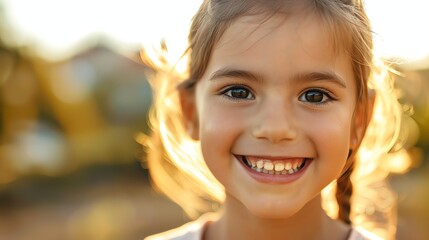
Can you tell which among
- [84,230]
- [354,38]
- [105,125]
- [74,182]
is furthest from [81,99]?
[354,38]

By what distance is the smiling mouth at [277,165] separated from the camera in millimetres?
2355

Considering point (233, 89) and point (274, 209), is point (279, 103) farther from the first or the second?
point (274, 209)

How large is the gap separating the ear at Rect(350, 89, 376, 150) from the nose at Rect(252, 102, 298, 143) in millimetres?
374

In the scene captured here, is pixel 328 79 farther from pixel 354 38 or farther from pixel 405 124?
pixel 405 124

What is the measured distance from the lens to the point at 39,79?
1326cm

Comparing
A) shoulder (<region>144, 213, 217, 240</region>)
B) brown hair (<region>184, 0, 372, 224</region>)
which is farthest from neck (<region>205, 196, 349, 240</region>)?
brown hair (<region>184, 0, 372, 224</region>)

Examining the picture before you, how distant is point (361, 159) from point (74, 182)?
9923 mm

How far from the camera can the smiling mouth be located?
2.36m

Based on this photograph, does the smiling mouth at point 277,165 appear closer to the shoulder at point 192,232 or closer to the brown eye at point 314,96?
the brown eye at point 314,96

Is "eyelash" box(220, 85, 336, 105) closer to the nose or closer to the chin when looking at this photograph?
the nose

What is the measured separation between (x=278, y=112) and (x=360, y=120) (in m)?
0.45

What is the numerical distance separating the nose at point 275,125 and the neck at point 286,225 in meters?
0.43

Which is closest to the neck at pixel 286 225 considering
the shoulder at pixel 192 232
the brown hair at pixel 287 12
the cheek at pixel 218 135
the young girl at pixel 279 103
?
the young girl at pixel 279 103

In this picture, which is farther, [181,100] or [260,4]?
[181,100]
